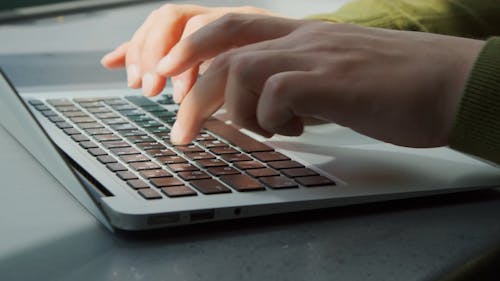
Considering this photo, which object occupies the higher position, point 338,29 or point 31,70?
point 338,29

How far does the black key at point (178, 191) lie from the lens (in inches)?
19.7

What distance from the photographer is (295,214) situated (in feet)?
1.71

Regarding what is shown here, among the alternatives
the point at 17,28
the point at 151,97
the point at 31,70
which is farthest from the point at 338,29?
the point at 17,28

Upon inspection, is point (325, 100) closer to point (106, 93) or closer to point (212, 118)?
point (212, 118)

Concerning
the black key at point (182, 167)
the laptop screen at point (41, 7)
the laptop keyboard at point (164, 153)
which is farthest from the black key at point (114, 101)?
the laptop screen at point (41, 7)

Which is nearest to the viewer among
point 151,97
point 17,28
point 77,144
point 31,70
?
point 77,144

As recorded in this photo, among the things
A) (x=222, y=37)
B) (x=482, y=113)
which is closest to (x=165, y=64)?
(x=222, y=37)

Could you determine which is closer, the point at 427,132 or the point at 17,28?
the point at 427,132

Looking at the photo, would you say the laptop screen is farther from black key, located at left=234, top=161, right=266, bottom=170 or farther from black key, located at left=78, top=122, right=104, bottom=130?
black key, located at left=234, top=161, right=266, bottom=170

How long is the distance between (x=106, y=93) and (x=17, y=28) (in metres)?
0.45

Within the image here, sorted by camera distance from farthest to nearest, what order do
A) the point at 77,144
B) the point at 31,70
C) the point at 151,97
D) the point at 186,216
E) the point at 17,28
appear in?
the point at 17,28 → the point at 31,70 → the point at 151,97 → the point at 77,144 → the point at 186,216

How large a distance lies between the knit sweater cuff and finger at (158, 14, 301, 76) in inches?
6.5

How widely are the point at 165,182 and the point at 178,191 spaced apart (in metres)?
0.02

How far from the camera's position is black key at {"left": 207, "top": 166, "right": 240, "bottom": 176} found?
1.80ft
